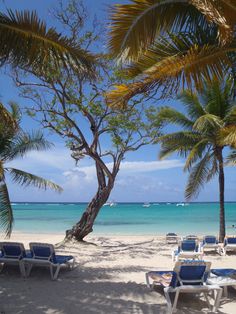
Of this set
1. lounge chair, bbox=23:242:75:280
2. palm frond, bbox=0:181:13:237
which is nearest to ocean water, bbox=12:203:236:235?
palm frond, bbox=0:181:13:237

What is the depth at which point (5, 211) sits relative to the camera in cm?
1134

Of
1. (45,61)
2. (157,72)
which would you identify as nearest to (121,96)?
(157,72)

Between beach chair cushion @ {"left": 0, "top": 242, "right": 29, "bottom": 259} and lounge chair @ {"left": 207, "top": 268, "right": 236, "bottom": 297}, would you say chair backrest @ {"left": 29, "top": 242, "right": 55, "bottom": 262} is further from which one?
lounge chair @ {"left": 207, "top": 268, "right": 236, "bottom": 297}

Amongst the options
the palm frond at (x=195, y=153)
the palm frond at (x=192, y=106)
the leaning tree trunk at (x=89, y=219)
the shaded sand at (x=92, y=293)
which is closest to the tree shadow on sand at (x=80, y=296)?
the shaded sand at (x=92, y=293)

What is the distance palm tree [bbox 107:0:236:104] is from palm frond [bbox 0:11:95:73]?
899 mm

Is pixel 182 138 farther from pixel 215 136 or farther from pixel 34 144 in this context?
pixel 34 144

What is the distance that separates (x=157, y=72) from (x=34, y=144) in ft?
29.9

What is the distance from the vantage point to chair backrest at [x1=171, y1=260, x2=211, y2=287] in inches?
249

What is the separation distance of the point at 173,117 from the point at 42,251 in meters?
10.8

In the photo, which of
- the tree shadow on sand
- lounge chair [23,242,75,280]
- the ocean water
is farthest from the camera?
the ocean water

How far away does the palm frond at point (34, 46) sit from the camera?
5.43 metres

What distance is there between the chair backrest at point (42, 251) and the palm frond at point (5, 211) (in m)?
2.82

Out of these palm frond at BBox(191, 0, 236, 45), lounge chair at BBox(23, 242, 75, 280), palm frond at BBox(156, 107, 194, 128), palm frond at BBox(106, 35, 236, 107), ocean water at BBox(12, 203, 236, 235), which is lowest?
ocean water at BBox(12, 203, 236, 235)

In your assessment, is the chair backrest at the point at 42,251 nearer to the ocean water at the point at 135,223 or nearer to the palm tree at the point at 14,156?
the palm tree at the point at 14,156
